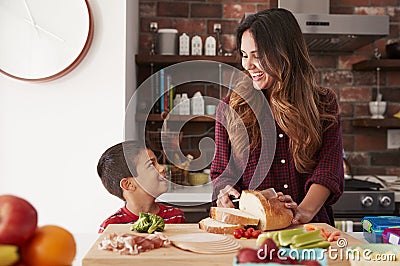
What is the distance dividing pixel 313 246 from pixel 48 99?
1.67 meters

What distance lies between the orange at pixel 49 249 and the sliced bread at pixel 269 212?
0.86 metres

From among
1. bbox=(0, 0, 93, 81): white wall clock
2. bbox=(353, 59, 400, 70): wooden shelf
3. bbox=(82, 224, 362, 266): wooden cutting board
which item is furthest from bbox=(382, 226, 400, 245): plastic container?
bbox=(353, 59, 400, 70): wooden shelf

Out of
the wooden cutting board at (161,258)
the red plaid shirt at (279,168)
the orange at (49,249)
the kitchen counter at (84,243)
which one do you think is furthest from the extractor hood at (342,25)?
the orange at (49,249)

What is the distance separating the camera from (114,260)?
1104 millimetres

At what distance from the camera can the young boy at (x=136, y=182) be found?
1761mm

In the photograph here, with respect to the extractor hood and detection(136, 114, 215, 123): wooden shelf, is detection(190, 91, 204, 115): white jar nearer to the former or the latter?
detection(136, 114, 215, 123): wooden shelf

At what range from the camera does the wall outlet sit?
3.32 metres

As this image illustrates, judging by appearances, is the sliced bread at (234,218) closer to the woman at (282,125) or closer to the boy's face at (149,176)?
the woman at (282,125)

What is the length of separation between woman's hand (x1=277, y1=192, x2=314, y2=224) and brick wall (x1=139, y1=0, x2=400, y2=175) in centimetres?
176

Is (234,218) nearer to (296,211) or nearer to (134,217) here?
(296,211)

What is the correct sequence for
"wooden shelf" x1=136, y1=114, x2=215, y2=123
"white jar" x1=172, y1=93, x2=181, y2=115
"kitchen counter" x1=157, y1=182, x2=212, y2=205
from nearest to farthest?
"kitchen counter" x1=157, y1=182, x2=212, y2=205
"wooden shelf" x1=136, y1=114, x2=215, y2=123
"white jar" x1=172, y1=93, x2=181, y2=115

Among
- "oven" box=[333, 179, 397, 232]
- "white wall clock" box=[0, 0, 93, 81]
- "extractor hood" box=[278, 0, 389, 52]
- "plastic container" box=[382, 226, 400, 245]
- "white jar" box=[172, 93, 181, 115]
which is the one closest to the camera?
"plastic container" box=[382, 226, 400, 245]

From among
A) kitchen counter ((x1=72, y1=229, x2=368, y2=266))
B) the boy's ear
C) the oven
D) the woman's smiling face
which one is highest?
the woman's smiling face

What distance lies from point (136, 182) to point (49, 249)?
113 centimetres
